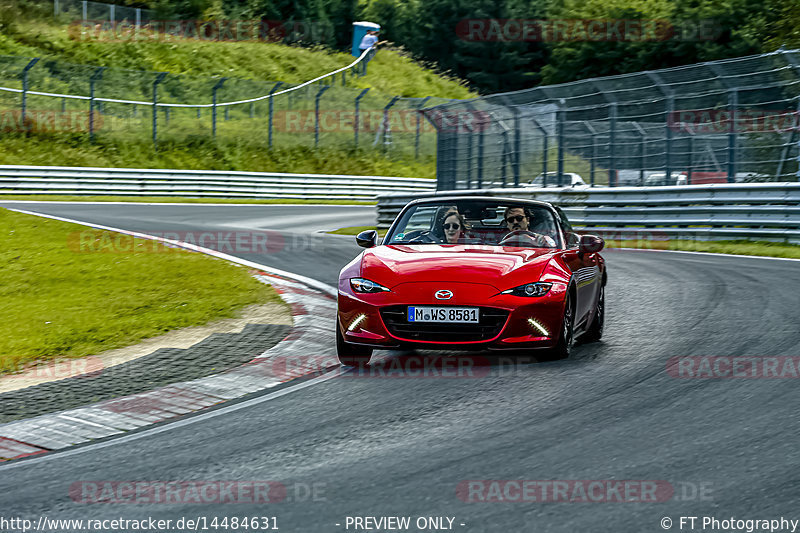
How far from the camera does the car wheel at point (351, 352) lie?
7.71 meters

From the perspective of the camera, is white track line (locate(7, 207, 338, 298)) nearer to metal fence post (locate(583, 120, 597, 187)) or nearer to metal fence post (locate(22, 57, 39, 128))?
metal fence post (locate(583, 120, 597, 187))

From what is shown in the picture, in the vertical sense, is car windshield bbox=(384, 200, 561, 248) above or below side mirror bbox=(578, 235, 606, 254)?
above

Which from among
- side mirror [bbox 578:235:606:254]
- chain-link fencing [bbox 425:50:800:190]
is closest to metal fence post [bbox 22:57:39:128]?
chain-link fencing [bbox 425:50:800:190]

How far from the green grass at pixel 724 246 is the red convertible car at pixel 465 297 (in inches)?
358

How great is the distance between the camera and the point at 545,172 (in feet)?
75.7

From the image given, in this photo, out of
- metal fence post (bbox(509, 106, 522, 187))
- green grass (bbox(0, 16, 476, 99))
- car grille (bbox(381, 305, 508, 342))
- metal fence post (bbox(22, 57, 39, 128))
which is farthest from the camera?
green grass (bbox(0, 16, 476, 99))

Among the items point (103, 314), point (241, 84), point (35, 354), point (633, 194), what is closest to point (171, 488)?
point (35, 354)

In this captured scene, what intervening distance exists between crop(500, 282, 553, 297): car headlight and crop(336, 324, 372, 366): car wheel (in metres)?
1.20

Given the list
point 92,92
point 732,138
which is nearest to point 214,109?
point 92,92

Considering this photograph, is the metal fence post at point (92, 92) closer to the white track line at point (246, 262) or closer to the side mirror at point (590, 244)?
the white track line at point (246, 262)

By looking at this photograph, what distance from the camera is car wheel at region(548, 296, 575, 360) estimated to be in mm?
7527

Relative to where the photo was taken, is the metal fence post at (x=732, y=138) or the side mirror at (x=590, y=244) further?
the metal fence post at (x=732, y=138)

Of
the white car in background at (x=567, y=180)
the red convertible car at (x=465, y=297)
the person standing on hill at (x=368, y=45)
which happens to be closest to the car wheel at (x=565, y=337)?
the red convertible car at (x=465, y=297)

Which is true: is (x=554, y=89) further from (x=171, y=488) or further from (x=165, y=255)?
(x=171, y=488)
